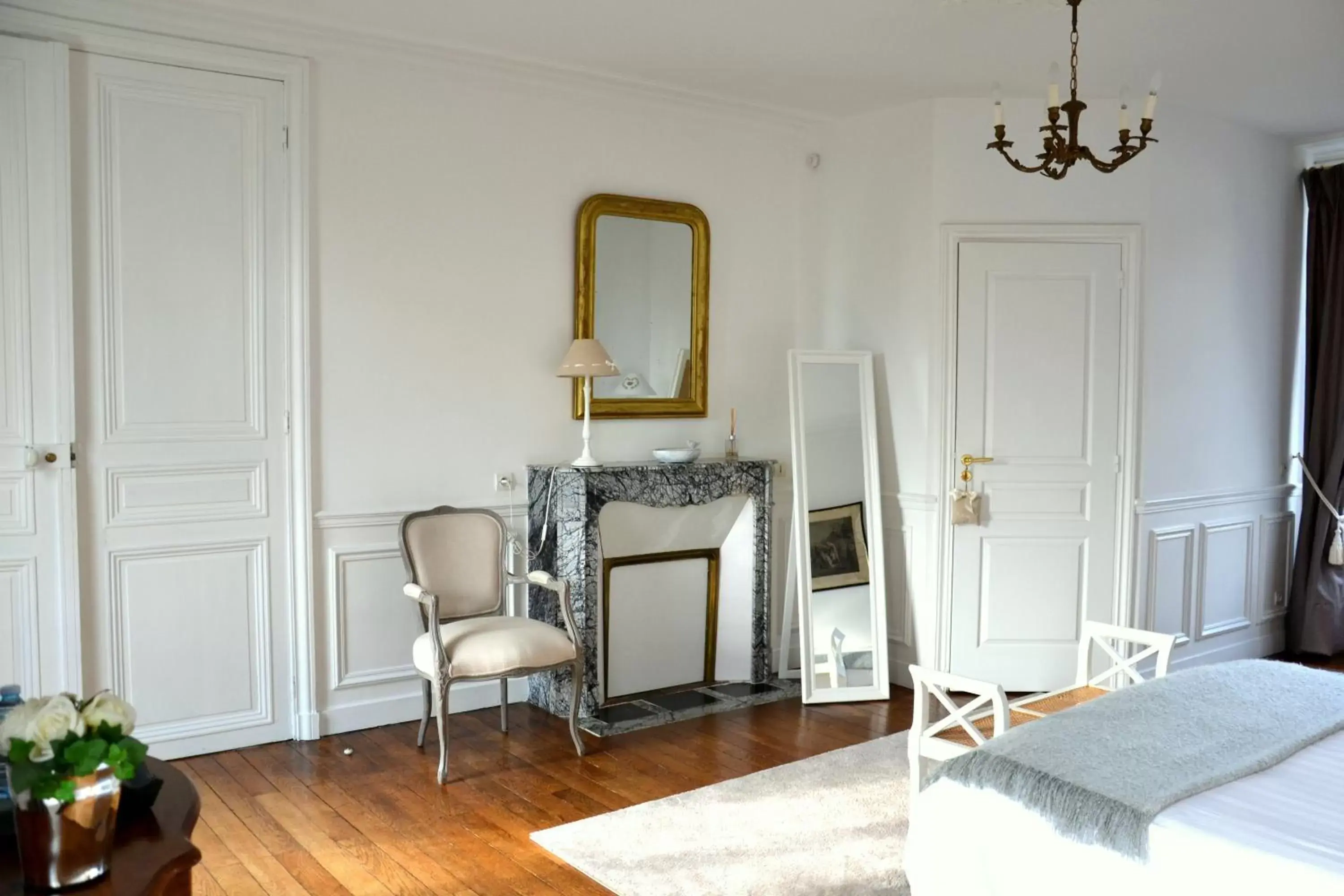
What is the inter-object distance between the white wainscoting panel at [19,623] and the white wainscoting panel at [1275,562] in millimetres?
5639

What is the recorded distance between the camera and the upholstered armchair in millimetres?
3916

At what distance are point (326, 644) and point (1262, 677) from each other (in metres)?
3.23

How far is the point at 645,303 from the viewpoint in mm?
5016

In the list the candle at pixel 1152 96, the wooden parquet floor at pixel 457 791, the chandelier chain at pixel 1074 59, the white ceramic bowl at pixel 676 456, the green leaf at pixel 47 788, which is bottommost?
the wooden parquet floor at pixel 457 791

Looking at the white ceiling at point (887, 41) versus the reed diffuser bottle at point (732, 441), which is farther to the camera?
the reed diffuser bottle at point (732, 441)

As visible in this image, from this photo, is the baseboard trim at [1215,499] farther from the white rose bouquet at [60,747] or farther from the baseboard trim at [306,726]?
the white rose bouquet at [60,747]

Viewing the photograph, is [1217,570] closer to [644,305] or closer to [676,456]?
[676,456]

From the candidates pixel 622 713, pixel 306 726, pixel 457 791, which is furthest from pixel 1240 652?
pixel 306 726

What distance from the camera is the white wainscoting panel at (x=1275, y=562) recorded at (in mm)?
5891

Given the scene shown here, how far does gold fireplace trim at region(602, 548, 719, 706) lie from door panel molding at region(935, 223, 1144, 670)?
3.29ft

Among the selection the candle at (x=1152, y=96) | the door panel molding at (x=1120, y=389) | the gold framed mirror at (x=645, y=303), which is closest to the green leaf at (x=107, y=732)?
the candle at (x=1152, y=96)

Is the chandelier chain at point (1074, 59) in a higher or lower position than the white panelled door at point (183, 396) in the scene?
higher

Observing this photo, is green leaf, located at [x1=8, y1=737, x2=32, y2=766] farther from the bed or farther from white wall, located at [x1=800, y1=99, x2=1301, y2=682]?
white wall, located at [x1=800, y1=99, x2=1301, y2=682]

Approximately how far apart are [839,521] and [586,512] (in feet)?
4.19
